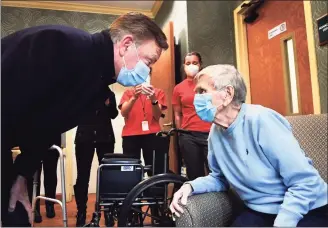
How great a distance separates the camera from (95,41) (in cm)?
71

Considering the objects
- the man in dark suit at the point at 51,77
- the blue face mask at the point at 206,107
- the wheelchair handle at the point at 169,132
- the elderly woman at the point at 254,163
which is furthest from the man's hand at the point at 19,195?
the wheelchair handle at the point at 169,132

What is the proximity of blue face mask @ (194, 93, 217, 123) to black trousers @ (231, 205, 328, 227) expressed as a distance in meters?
0.33

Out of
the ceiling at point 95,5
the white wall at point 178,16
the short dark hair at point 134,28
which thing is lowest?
the short dark hair at point 134,28

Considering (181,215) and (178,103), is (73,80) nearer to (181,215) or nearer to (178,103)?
(181,215)

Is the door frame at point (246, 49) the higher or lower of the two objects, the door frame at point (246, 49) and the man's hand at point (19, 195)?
the higher

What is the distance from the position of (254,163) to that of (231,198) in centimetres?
19

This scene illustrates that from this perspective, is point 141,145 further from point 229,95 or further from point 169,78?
point 229,95

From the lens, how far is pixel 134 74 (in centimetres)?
88

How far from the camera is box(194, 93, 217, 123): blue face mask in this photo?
1.07m

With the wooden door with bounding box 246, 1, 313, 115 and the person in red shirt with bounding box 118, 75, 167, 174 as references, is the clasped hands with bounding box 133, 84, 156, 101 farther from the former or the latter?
the wooden door with bounding box 246, 1, 313, 115

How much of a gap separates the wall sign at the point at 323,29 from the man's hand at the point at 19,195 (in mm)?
1695

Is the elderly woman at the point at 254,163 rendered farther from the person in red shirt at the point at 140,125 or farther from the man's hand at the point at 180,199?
the person in red shirt at the point at 140,125

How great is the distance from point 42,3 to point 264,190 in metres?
3.20

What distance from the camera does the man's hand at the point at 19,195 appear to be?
2.40 feet
